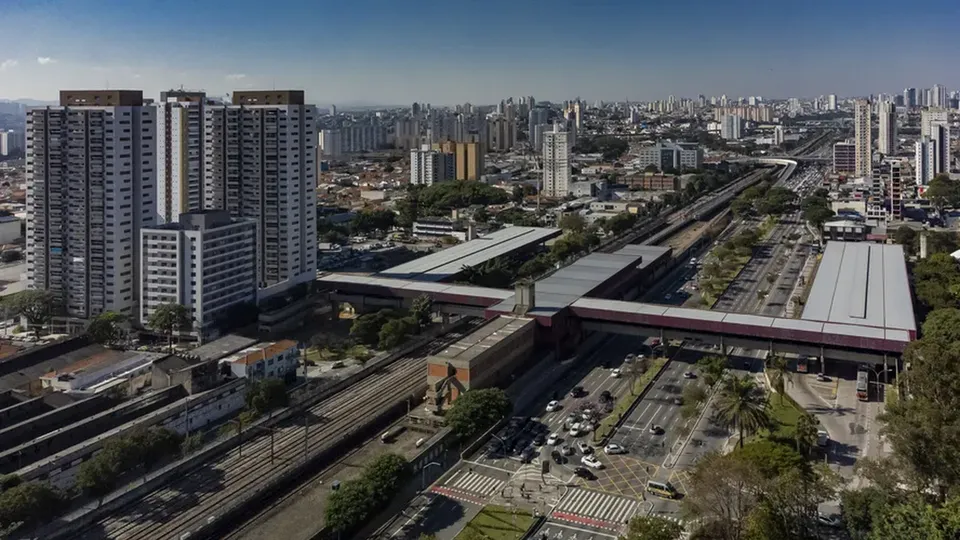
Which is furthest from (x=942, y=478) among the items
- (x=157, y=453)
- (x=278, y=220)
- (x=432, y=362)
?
(x=278, y=220)

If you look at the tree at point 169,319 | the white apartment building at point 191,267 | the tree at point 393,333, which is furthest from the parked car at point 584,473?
the white apartment building at point 191,267

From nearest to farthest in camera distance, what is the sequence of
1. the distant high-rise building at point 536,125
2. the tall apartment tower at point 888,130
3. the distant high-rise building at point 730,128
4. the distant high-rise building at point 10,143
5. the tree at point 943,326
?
1. the tree at point 943,326
2. the tall apartment tower at point 888,130
3. the distant high-rise building at point 10,143
4. the distant high-rise building at point 536,125
5. the distant high-rise building at point 730,128

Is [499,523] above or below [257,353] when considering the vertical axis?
below

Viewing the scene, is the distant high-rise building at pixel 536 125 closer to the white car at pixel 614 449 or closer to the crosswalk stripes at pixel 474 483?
the white car at pixel 614 449

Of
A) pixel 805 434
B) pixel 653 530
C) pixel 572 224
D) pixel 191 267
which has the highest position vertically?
pixel 572 224

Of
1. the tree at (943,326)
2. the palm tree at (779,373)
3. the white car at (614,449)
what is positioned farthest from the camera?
the tree at (943,326)

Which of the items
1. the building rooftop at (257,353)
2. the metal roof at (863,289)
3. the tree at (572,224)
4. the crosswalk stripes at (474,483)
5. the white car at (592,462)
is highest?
the tree at (572,224)

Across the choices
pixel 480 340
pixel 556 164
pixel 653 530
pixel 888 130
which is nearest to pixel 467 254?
pixel 480 340

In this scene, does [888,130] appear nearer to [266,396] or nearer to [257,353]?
[257,353]
